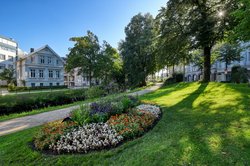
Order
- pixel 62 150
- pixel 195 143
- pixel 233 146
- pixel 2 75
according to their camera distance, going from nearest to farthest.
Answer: pixel 233 146
pixel 195 143
pixel 62 150
pixel 2 75

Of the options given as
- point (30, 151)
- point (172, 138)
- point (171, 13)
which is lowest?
point (30, 151)

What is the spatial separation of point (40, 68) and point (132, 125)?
131 feet

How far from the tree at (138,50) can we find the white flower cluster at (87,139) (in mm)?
24138

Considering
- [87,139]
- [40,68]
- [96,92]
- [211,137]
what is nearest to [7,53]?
[40,68]

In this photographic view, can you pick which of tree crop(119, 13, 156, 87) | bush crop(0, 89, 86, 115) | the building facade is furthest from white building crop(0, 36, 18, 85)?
the building facade

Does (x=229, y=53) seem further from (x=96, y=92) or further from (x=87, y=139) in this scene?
(x=87, y=139)

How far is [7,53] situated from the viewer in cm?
5188

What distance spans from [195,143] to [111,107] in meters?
3.60

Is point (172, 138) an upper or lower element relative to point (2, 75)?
lower

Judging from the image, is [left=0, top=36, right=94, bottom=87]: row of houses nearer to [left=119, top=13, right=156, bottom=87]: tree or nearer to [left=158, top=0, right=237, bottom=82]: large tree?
[left=119, top=13, right=156, bottom=87]: tree

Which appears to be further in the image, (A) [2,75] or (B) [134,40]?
(A) [2,75]

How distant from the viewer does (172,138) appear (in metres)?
4.43

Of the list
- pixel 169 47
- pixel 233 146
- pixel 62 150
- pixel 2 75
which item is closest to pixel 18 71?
pixel 2 75

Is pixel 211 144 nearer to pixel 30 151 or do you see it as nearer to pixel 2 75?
pixel 30 151
